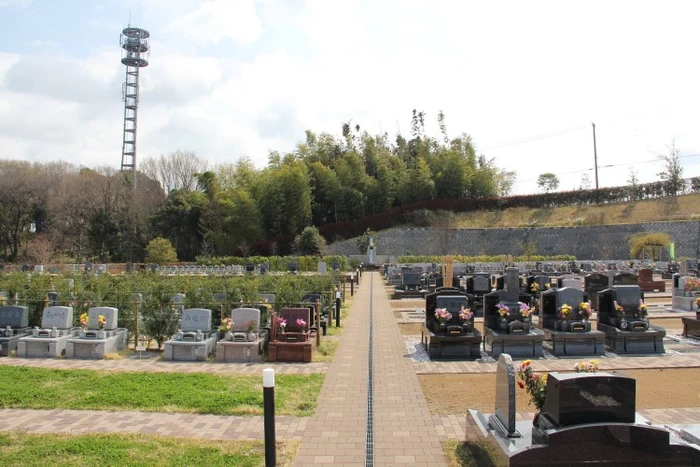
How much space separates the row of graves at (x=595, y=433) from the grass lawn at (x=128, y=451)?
2718 millimetres

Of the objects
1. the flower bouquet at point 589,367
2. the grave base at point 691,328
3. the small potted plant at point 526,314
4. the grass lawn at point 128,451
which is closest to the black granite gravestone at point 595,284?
the grave base at point 691,328

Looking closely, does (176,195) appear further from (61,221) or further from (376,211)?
(376,211)

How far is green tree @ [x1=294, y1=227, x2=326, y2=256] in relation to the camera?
5091cm

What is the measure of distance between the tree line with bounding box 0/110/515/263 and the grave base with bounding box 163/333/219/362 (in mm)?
42706

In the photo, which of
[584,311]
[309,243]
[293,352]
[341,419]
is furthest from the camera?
[309,243]

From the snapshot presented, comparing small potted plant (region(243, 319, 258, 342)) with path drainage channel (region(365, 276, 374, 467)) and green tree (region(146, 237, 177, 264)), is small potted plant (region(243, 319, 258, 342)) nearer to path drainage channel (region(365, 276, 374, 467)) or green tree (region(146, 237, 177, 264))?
path drainage channel (region(365, 276, 374, 467))

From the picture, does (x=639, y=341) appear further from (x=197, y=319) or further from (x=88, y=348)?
(x=88, y=348)

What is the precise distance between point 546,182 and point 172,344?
250 ft

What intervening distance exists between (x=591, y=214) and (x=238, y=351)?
5115cm

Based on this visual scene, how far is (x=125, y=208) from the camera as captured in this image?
55.3 meters

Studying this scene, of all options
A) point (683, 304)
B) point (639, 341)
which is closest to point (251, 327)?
point (639, 341)

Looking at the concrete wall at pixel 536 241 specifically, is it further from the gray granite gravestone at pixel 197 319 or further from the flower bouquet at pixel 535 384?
the flower bouquet at pixel 535 384

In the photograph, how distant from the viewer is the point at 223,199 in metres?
55.2

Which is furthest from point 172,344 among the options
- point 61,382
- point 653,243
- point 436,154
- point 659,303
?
point 436,154
